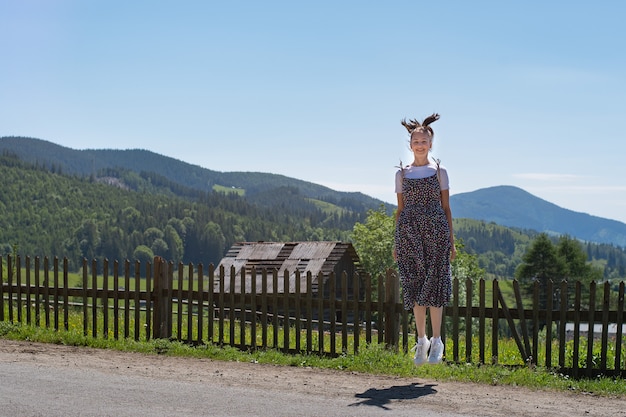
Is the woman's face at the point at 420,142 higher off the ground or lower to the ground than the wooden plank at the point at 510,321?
higher

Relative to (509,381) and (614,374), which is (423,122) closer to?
(509,381)

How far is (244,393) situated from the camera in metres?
7.70

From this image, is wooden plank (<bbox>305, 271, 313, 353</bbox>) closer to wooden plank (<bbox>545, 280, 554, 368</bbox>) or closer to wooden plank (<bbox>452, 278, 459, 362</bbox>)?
wooden plank (<bbox>452, 278, 459, 362</bbox>)

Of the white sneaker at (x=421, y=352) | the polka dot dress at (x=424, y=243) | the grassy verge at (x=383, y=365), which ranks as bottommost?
the grassy verge at (x=383, y=365)

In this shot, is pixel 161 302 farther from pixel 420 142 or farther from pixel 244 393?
pixel 420 142

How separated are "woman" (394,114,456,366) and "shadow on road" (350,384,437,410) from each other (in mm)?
576

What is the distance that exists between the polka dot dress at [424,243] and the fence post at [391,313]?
5.98ft

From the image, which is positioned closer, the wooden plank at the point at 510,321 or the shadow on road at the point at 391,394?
the shadow on road at the point at 391,394

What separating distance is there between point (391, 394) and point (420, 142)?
9.15 feet

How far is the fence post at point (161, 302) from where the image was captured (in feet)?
41.0

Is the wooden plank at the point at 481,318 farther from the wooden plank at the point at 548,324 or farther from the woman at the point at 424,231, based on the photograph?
the woman at the point at 424,231

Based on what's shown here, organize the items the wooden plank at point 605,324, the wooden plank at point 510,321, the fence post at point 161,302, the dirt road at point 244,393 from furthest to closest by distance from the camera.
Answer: the fence post at point 161,302, the wooden plank at point 510,321, the wooden plank at point 605,324, the dirt road at point 244,393

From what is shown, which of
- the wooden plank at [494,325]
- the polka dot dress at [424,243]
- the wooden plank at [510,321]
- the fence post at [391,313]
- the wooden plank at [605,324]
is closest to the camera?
the polka dot dress at [424,243]

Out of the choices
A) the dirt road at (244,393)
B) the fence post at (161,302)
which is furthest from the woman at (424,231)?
the fence post at (161,302)
